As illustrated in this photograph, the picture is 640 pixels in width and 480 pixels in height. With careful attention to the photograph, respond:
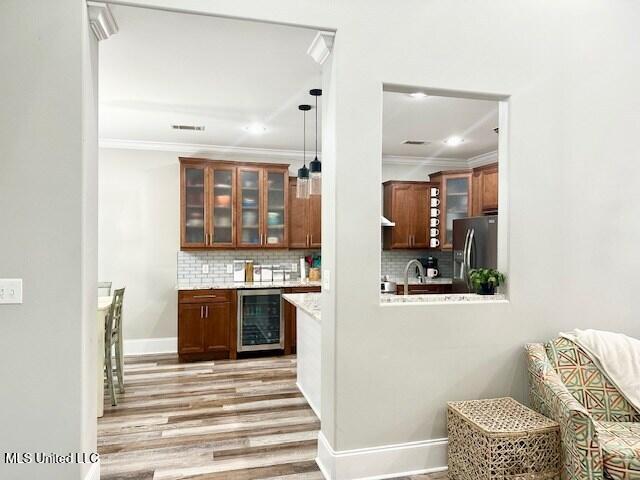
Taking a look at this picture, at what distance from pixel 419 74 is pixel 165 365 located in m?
4.26

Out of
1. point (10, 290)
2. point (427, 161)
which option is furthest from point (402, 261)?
point (10, 290)

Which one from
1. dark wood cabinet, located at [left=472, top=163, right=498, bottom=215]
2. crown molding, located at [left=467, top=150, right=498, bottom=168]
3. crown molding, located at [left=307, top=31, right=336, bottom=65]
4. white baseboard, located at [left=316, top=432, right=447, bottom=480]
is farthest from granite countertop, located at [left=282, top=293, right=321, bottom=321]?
crown molding, located at [left=467, top=150, right=498, bottom=168]

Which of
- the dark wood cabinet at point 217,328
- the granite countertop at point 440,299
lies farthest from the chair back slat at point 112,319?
the granite countertop at point 440,299

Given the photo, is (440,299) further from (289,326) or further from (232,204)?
(232,204)

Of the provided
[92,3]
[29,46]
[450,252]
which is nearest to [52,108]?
[29,46]

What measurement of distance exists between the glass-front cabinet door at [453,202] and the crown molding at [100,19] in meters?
5.02

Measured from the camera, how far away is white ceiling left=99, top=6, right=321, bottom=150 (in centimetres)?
280

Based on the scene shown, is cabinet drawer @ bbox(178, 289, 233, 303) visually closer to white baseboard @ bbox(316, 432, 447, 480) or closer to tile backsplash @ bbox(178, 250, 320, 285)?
tile backsplash @ bbox(178, 250, 320, 285)

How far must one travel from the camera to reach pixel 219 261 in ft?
19.9

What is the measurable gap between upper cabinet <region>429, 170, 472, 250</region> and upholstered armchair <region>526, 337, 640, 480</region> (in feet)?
12.5

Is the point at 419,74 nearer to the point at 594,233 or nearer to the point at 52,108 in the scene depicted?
the point at 594,233

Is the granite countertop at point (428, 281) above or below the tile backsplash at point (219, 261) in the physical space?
below

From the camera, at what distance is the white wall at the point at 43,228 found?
2080 millimetres

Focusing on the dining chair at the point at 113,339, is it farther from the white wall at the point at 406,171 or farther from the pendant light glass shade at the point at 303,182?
the white wall at the point at 406,171
